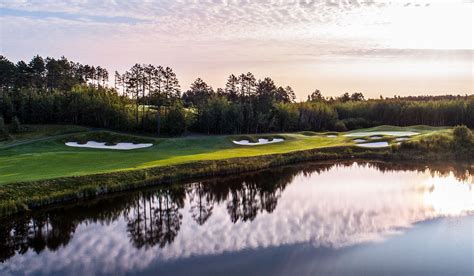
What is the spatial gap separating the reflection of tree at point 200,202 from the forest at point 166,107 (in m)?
35.6

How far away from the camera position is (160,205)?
3309cm

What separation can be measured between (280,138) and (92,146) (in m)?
31.2

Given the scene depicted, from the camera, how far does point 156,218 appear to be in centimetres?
2944

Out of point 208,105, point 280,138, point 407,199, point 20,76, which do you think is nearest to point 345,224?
point 407,199

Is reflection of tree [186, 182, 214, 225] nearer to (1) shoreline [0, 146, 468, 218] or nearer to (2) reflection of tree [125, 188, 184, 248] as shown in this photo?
(2) reflection of tree [125, 188, 184, 248]

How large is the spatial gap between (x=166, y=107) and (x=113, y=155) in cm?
3322

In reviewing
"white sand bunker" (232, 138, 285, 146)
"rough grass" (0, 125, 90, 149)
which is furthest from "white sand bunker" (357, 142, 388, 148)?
"rough grass" (0, 125, 90, 149)

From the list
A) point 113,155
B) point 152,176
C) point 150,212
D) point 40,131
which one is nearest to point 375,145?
point 152,176

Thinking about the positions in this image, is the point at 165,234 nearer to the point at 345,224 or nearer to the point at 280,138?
the point at 345,224

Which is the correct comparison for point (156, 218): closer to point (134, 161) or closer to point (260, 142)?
point (134, 161)

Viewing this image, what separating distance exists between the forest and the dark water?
39.2m

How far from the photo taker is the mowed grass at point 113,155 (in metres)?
37.8

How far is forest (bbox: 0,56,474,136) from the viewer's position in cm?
7419

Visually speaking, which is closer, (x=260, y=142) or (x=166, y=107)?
(x=260, y=142)
